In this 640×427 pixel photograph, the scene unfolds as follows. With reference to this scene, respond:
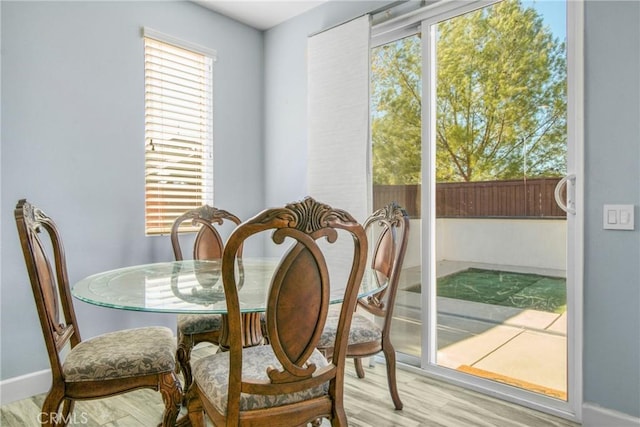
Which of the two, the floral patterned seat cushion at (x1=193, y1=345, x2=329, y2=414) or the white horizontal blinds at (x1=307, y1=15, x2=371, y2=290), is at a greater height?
the white horizontal blinds at (x1=307, y1=15, x2=371, y2=290)

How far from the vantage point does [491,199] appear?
92.4 inches

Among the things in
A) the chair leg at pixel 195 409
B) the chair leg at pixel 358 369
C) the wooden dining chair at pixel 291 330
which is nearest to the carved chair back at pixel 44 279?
the chair leg at pixel 195 409

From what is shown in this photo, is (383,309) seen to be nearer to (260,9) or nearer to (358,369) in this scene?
(358,369)

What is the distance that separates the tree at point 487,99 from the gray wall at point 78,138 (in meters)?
1.71

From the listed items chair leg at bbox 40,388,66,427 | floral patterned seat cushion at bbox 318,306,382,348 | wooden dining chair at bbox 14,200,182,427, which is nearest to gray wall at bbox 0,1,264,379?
wooden dining chair at bbox 14,200,182,427

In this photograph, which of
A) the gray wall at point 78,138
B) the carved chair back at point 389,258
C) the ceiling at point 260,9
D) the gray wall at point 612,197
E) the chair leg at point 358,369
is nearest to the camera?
the gray wall at point 612,197

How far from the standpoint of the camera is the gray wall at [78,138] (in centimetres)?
222

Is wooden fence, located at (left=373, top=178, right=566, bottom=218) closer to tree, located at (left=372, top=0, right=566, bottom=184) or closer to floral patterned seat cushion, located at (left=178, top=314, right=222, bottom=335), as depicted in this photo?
tree, located at (left=372, top=0, right=566, bottom=184)

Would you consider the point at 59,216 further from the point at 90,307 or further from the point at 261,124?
the point at 261,124

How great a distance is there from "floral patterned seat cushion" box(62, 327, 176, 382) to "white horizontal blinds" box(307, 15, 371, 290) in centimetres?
138

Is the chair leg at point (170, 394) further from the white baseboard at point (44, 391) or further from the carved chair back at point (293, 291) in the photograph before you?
the white baseboard at point (44, 391)

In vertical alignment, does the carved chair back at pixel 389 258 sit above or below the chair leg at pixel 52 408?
above

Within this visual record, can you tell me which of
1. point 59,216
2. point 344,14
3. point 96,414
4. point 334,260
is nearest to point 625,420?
point 334,260

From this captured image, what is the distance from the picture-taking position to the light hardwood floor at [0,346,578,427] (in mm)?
1981
